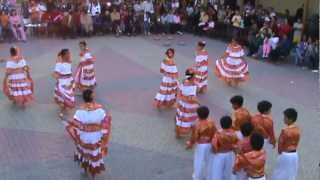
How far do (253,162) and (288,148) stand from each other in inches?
32.2

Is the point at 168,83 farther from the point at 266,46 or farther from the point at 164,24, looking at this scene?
the point at 164,24

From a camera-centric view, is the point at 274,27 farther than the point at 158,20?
No

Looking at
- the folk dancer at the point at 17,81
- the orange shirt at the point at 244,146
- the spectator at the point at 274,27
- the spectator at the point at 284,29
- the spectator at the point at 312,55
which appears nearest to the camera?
the orange shirt at the point at 244,146

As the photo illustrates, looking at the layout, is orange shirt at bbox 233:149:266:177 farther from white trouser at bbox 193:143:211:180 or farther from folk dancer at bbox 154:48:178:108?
folk dancer at bbox 154:48:178:108

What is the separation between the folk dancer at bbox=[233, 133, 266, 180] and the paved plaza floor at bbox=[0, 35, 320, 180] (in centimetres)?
173

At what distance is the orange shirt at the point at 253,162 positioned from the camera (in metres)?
7.07

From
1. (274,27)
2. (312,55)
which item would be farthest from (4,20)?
(312,55)

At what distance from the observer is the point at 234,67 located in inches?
548

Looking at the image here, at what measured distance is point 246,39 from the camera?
64.3 ft

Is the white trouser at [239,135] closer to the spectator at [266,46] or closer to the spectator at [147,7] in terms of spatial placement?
the spectator at [266,46]

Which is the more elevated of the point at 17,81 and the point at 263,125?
the point at 263,125

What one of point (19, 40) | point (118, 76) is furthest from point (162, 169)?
point (19, 40)

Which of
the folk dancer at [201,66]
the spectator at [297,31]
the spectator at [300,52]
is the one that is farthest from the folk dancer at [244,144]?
the spectator at [297,31]

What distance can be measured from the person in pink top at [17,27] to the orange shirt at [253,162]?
568 inches
